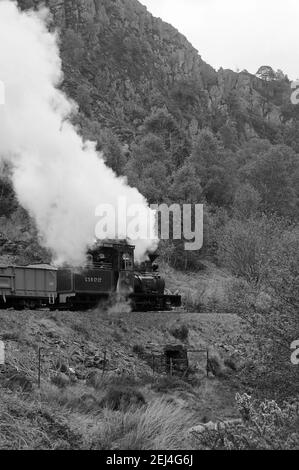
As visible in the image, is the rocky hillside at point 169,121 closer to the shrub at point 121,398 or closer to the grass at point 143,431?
the shrub at point 121,398

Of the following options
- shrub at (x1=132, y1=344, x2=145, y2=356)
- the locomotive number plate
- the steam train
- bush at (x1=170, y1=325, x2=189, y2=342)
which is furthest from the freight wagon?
bush at (x1=170, y1=325, x2=189, y2=342)

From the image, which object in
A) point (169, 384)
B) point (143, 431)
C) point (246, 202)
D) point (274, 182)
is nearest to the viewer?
point (143, 431)

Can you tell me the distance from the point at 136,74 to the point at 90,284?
408 feet

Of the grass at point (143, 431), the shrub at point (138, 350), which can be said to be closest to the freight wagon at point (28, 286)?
the shrub at point (138, 350)

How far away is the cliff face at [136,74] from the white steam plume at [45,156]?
7522 cm

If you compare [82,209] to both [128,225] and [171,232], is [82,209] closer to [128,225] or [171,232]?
[128,225]

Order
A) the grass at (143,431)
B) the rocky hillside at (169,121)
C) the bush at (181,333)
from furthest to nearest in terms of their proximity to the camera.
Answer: the rocky hillside at (169,121), the bush at (181,333), the grass at (143,431)

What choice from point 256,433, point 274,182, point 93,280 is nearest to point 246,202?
point 274,182

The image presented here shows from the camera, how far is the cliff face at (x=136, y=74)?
127188 mm

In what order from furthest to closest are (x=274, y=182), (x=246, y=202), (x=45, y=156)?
(x=274, y=182), (x=246, y=202), (x=45, y=156)

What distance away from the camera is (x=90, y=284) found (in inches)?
1035

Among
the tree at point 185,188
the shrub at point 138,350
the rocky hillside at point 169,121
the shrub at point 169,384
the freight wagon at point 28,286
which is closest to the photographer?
the shrub at point 169,384

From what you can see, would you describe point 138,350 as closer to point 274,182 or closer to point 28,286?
point 28,286

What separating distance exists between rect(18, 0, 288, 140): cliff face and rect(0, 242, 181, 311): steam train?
80.5 meters
